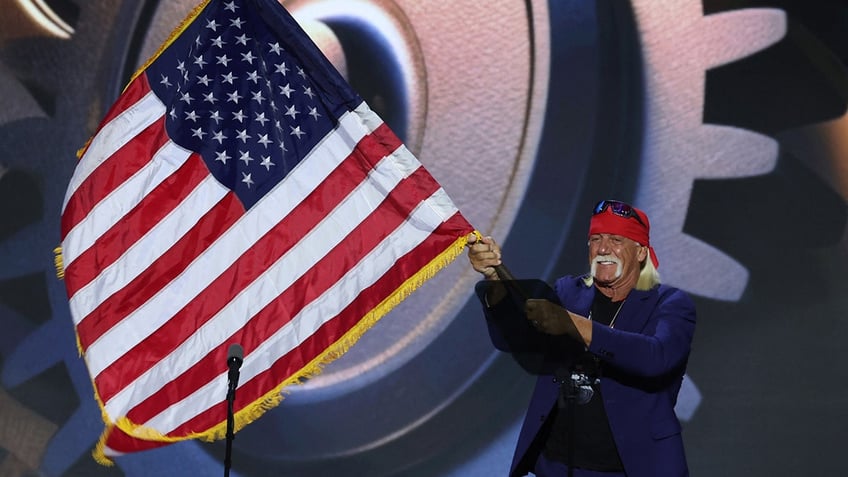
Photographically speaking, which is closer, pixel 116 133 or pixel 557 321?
pixel 557 321

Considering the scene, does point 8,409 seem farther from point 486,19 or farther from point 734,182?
point 734,182

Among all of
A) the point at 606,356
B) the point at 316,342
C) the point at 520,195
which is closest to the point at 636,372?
the point at 606,356

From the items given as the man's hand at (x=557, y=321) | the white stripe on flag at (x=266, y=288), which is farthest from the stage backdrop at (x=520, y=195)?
the man's hand at (x=557, y=321)

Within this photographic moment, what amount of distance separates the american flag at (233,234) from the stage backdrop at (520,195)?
1.26 metres

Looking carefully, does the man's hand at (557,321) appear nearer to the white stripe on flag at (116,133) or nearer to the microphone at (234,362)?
the microphone at (234,362)

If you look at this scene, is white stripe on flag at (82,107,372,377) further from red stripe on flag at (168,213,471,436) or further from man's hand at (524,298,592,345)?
man's hand at (524,298,592,345)

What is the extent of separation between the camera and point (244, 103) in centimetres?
329

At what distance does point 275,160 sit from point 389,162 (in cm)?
35

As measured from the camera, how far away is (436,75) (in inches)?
177

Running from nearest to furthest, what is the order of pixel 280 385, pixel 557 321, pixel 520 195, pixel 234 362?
1. pixel 557 321
2. pixel 234 362
3. pixel 280 385
4. pixel 520 195

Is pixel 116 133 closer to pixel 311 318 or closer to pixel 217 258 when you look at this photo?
pixel 217 258

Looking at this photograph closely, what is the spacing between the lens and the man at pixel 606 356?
263cm

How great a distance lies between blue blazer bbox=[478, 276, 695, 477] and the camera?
263 centimetres

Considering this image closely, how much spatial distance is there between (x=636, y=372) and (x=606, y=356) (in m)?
0.09
